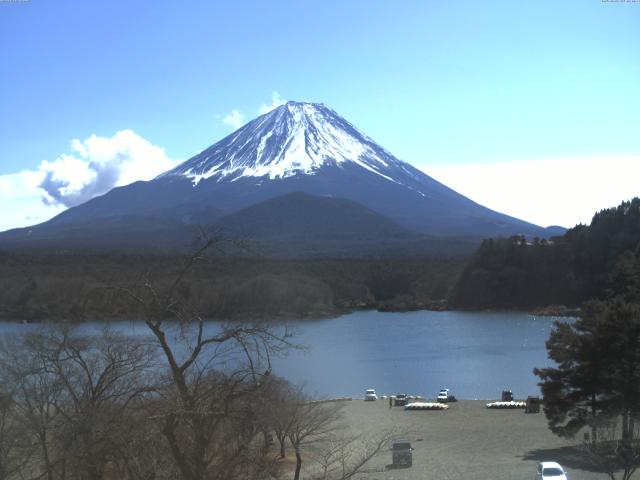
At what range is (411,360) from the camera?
1325 inches

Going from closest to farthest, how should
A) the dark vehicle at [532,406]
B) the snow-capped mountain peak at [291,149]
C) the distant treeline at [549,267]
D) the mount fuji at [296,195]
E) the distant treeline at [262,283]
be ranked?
the dark vehicle at [532,406] → the distant treeline at [262,283] → the distant treeline at [549,267] → the mount fuji at [296,195] → the snow-capped mountain peak at [291,149]

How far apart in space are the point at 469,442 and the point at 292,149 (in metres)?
120

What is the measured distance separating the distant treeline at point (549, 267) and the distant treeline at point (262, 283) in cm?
384

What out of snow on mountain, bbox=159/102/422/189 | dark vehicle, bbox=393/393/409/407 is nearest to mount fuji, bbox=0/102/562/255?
snow on mountain, bbox=159/102/422/189

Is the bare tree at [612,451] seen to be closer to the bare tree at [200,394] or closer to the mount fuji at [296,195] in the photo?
the bare tree at [200,394]

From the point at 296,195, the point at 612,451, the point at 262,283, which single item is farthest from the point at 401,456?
the point at 296,195

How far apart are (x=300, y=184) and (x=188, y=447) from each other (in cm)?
12260

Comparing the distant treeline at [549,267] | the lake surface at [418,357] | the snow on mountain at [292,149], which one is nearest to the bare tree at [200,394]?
the lake surface at [418,357]

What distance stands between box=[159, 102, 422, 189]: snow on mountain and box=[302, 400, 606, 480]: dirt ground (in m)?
110

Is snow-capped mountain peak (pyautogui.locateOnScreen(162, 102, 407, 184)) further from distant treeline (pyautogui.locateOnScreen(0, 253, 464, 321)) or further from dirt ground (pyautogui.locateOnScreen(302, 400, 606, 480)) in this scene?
dirt ground (pyautogui.locateOnScreen(302, 400, 606, 480))

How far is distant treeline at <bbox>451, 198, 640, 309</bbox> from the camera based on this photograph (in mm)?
60031

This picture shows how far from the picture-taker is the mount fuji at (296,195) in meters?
106

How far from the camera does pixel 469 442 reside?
17078 mm

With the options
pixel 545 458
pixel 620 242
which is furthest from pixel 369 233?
pixel 545 458
